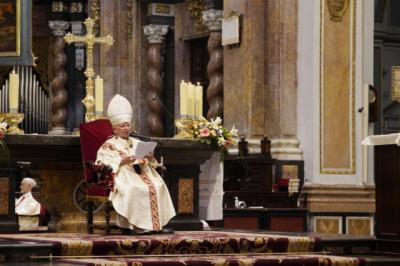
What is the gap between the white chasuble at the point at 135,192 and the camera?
13.3 metres

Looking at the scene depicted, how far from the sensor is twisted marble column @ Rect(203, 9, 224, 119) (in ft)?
68.3

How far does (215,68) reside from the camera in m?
20.9

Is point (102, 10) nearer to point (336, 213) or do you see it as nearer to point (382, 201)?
point (336, 213)

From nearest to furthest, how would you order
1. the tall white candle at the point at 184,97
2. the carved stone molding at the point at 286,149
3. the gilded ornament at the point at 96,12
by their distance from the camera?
the tall white candle at the point at 184,97 → the carved stone molding at the point at 286,149 → the gilded ornament at the point at 96,12

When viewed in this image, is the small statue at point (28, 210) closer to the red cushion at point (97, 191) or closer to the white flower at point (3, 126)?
the red cushion at point (97, 191)

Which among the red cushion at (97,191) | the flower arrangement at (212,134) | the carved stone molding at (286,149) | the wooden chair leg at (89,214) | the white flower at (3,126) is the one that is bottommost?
the wooden chair leg at (89,214)

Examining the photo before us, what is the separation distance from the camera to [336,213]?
61.2ft

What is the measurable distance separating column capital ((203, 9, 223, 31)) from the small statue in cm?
680

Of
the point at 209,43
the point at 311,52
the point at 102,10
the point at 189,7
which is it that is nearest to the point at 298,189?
the point at 311,52

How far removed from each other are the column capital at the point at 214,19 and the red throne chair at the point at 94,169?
734cm

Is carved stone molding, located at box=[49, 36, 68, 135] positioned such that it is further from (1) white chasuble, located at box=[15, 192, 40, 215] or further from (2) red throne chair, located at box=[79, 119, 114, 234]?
(2) red throne chair, located at box=[79, 119, 114, 234]

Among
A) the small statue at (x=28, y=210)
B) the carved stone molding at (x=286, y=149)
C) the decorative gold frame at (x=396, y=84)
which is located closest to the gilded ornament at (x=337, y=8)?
the carved stone molding at (x=286, y=149)

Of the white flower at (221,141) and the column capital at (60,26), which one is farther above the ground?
the column capital at (60,26)

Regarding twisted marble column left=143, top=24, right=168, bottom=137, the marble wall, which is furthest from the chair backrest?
twisted marble column left=143, top=24, right=168, bottom=137
